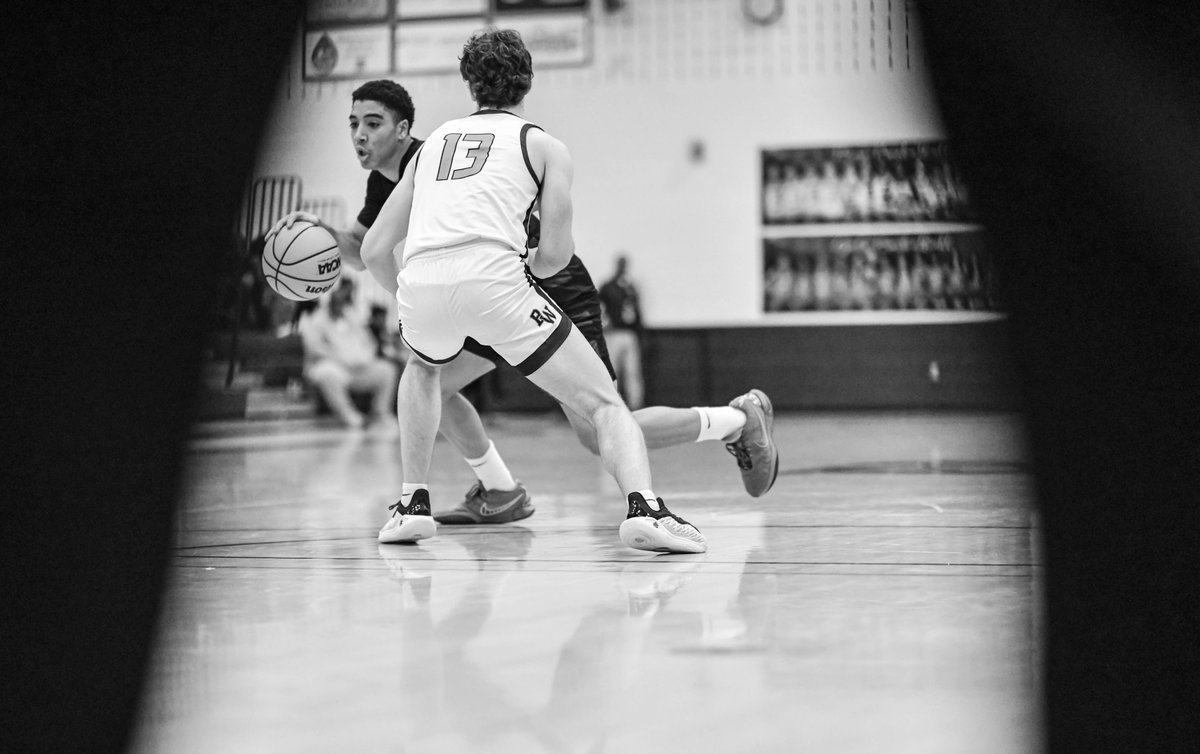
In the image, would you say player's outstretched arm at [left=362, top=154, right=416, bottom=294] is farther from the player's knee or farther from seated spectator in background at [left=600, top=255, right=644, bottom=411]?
seated spectator in background at [left=600, top=255, right=644, bottom=411]

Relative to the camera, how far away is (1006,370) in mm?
1213

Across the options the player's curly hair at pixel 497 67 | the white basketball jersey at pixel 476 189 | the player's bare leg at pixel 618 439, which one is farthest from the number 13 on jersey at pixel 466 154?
the player's bare leg at pixel 618 439

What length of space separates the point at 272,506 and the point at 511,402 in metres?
10.7

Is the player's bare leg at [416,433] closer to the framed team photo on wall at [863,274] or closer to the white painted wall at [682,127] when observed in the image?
the white painted wall at [682,127]

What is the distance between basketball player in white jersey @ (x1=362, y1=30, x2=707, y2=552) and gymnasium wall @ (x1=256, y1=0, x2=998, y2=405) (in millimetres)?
11012

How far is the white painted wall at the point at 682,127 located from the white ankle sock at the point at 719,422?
10800 mm

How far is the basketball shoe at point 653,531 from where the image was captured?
3.41m

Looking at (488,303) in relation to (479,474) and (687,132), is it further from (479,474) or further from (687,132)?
(687,132)

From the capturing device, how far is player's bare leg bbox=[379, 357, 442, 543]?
384 cm

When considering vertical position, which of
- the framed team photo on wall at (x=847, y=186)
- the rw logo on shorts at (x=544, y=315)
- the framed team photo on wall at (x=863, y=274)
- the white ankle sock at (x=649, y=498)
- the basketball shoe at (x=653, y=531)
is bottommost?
the basketball shoe at (x=653, y=531)

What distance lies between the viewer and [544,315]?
11.7 feet

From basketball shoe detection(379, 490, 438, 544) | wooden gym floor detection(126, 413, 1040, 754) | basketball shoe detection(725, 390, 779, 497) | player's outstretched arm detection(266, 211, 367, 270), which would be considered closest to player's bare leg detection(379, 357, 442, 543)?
basketball shoe detection(379, 490, 438, 544)

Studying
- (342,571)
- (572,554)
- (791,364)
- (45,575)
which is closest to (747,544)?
(572,554)

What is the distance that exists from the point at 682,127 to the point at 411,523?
12.4 metres
